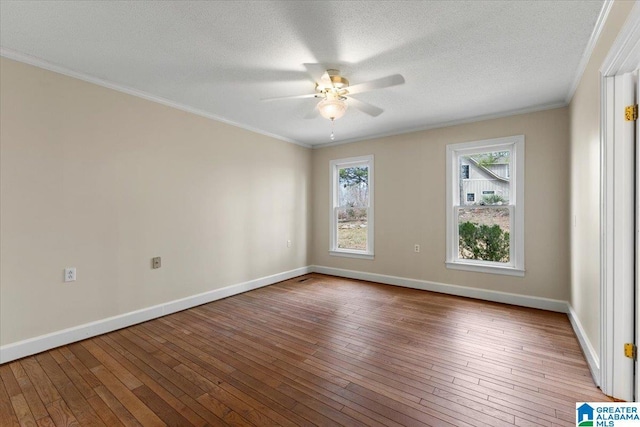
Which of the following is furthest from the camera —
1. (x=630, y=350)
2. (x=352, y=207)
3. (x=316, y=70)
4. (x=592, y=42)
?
(x=352, y=207)

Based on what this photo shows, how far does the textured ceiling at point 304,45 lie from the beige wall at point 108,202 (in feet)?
1.20

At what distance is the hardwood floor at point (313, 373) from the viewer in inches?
68.4

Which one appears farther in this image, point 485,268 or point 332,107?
point 485,268

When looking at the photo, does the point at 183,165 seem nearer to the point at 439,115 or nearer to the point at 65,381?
the point at 65,381

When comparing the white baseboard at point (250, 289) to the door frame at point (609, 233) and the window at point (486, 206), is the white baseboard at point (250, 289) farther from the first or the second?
the window at point (486, 206)

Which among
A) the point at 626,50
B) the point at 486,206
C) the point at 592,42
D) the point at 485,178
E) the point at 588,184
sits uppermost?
the point at 592,42

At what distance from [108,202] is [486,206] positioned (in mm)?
4620

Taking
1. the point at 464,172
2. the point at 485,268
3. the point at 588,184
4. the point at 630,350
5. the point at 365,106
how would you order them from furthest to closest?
the point at 464,172, the point at 485,268, the point at 365,106, the point at 588,184, the point at 630,350

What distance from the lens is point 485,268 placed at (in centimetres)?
394

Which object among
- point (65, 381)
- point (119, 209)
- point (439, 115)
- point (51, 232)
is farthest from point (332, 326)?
point (439, 115)

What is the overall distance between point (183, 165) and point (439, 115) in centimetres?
344

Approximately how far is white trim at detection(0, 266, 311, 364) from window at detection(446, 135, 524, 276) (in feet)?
10.7

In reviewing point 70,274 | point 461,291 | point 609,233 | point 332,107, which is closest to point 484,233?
point 461,291

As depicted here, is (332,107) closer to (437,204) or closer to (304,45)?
(304,45)
